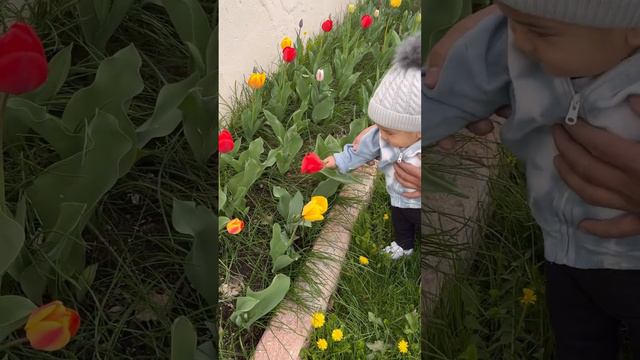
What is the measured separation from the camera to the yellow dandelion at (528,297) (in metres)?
0.88

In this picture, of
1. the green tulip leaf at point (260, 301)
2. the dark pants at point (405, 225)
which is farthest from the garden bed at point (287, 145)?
the dark pants at point (405, 225)

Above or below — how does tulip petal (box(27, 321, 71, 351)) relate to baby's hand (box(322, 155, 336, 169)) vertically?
above

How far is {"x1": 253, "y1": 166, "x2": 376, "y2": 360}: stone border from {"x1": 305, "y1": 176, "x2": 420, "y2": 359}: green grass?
2 cm

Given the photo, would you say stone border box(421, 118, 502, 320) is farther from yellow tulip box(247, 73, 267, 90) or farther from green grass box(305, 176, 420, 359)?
yellow tulip box(247, 73, 267, 90)

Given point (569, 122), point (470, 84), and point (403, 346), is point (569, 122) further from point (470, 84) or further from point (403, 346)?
point (403, 346)

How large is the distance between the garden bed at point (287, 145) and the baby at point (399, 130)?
0.30 feet

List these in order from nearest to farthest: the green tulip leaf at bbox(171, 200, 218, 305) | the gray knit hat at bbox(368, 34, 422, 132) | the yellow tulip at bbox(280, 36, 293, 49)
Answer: the green tulip leaf at bbox(171, 200, 218, 305)
the gray knit hat at bbox(368, 34, 422, 132)
the yellow tulip at bbox(280, 36, 293, 49)

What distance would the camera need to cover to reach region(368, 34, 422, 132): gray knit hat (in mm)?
1056

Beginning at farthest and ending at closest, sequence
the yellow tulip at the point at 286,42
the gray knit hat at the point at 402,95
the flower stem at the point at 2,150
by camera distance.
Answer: the yellow tulip at the point at 286,42
the gray knit hat at the point at 402,95
the flower stem at the point at 2,150

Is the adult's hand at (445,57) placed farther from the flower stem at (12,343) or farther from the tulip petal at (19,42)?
the flower stem at (12,343)

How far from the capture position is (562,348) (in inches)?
34.0

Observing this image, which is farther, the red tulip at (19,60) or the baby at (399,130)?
the baby at (399,130)

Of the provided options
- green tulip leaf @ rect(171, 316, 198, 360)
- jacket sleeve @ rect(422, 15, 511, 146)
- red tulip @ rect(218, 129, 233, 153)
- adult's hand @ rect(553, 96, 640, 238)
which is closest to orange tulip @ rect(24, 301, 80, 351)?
green tulip leaf @ rect(171, 316, 198, 360)

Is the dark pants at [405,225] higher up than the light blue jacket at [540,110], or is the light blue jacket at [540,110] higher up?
the light blue jacket at [540,110]
